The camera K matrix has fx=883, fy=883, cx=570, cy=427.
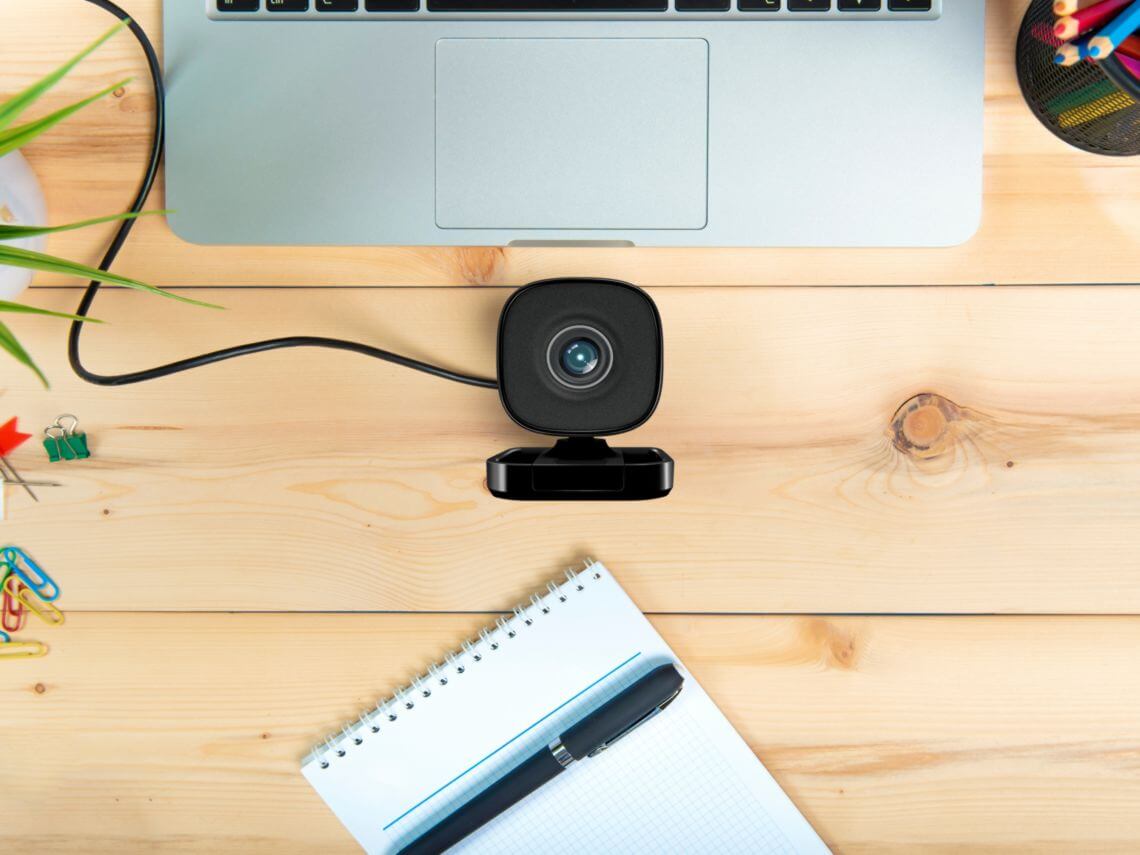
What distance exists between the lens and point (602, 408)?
0.57m

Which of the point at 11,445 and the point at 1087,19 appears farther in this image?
the point at 11,445

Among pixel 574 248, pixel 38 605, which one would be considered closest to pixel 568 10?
pixel 574 248

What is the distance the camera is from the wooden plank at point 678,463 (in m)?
0.64

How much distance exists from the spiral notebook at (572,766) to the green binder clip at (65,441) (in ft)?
0.92

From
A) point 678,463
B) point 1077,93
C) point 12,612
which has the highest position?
point 1077,93

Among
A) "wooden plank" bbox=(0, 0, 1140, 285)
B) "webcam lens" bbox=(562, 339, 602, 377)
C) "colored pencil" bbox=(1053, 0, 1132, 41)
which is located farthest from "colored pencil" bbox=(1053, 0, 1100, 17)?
"webcam lens" bbox=(562, 339, 602, 377)

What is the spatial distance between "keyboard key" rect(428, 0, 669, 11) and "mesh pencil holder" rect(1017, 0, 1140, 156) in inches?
9.6

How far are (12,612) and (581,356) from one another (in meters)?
0.46

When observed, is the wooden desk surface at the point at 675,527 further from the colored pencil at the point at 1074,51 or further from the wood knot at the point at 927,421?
the colored pencil at the point at 1074,51

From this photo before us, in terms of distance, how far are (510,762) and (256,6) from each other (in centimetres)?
54

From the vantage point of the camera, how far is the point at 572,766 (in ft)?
2.11

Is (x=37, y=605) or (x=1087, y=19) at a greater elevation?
(x=1087, y=19)

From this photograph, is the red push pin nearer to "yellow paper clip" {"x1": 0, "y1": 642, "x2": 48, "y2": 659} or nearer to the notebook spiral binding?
"yellow paper clip" {"x1": 0, "y1": 642, "x2": 48, "y2": 659}

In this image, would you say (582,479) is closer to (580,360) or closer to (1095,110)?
(580,360)
